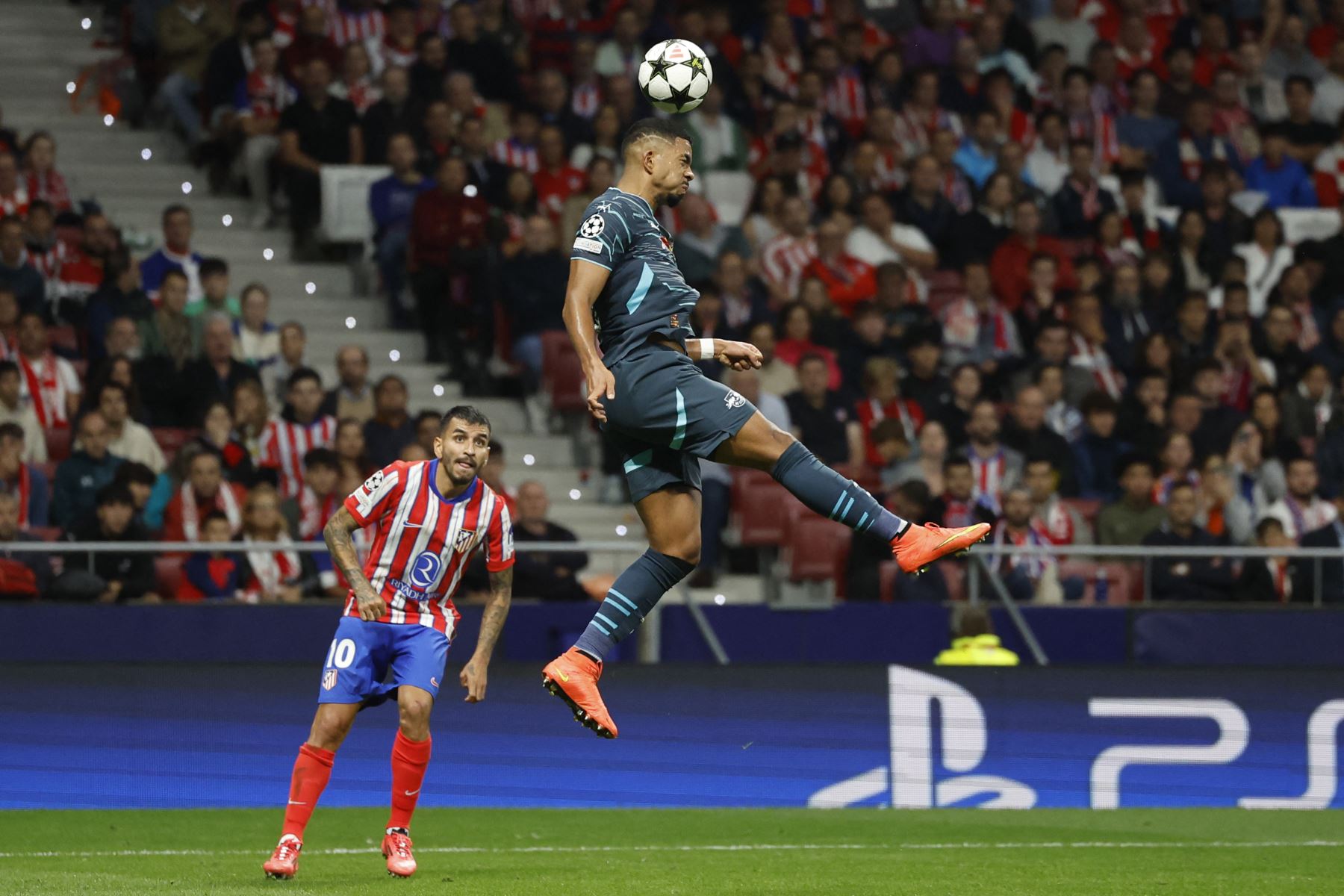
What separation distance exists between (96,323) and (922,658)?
592 cm

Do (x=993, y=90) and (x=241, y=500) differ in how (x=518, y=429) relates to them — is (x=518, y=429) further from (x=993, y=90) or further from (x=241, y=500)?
(x=993, y=90)

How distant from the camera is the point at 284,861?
26.9 feet

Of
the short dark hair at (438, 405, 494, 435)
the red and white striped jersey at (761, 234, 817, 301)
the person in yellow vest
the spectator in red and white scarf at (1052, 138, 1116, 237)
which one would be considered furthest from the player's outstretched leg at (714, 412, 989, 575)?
the spectator in red and white scarf at (1052, 138, 1116, 237)

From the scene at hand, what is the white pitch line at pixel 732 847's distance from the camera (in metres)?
9.56

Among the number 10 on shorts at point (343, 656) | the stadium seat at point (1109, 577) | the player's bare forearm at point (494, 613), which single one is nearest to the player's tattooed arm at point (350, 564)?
the number 10 on shorts at point (343, 656)

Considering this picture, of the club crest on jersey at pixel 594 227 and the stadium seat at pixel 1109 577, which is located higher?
the club crest on jersey at pixel 594 227

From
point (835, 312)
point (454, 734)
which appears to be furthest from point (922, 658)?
point (835, 312)

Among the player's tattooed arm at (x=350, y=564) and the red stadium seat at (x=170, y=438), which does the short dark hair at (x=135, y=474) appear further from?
the player's tattooed arm at (x=350, y=564)

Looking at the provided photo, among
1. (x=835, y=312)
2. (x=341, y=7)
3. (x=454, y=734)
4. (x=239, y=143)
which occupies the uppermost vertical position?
(x=341, y=7)

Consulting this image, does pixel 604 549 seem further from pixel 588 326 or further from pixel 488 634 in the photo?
pixel 588 326

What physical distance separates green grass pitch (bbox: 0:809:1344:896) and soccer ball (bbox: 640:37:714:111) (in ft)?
9.67

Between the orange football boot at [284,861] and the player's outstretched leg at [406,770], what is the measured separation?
403 mm

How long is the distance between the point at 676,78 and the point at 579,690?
232 centimetres

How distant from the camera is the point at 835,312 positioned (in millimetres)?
15547
